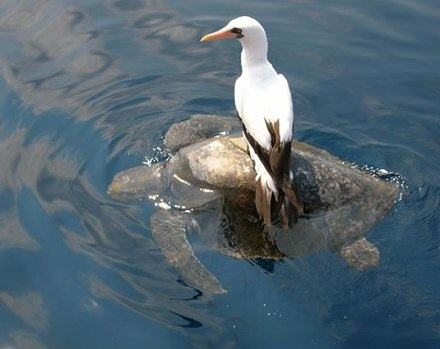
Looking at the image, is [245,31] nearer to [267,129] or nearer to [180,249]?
[267,129]

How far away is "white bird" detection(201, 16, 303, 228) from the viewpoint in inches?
227

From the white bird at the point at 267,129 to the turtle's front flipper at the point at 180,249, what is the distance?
2.10ft

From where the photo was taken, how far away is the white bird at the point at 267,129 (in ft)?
19.0

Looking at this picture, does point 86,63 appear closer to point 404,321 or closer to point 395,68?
point 395,68

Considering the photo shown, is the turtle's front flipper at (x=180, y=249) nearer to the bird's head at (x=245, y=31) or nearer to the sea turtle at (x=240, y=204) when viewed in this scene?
the sea turtle at (x=240, y=204)

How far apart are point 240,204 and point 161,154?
1194mm

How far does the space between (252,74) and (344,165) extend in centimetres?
115

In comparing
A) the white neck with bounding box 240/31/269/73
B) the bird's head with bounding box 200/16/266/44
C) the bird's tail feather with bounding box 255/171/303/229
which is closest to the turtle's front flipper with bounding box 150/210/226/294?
the bird's tail feather with bounding box 255/171/303/229

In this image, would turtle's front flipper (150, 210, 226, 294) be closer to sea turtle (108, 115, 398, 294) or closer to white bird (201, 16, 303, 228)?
sea turtle (108, 115, 398, 294)

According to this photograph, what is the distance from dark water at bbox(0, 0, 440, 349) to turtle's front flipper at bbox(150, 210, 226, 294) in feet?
0.25

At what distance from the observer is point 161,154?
23.2 feet

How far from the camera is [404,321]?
5.42m

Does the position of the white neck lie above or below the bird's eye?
below

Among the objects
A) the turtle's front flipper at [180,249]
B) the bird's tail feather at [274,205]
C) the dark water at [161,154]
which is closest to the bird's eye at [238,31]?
the dark water at [161,154]
